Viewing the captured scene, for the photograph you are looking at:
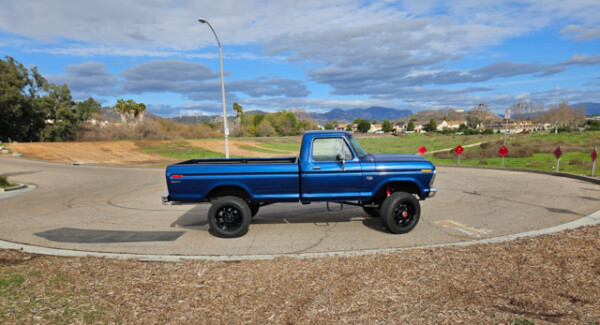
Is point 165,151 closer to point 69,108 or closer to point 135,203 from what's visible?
point 69,108

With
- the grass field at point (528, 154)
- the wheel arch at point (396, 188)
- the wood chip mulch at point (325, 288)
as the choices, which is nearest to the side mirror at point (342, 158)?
the wheel arch at point (396, 188)

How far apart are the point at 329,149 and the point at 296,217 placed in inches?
95.0

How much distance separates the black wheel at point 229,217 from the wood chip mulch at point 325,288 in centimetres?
142

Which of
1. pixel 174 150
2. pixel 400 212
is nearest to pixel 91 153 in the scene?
pixel 174 150

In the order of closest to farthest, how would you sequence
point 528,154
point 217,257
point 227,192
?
point 217,257 < point 227,192 < point 528,154

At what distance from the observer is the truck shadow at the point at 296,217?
309 inches

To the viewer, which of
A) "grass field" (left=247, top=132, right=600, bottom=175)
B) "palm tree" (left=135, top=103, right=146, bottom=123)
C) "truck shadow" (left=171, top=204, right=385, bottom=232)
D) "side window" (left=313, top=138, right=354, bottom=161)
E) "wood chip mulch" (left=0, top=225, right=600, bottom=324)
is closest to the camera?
"wood chip mulch" (left=0, top=225, right=600, bottom=324)

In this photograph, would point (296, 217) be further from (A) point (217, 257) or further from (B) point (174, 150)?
(B) point (174, 150)

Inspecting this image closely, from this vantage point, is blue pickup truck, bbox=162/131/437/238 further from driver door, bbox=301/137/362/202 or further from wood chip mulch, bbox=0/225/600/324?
wood chip mulch, bbox=0/225/600/324

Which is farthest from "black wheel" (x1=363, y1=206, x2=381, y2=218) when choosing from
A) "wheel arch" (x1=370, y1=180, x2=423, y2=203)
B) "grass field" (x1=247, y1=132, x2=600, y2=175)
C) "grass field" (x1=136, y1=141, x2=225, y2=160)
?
"grass field" (x1=136, y1=141, x2=225, y2=160)

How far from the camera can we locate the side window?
679cm

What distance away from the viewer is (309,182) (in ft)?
21.7

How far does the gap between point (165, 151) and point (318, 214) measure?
1462 inches

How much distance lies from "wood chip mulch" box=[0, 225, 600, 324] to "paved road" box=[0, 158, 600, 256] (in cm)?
93
